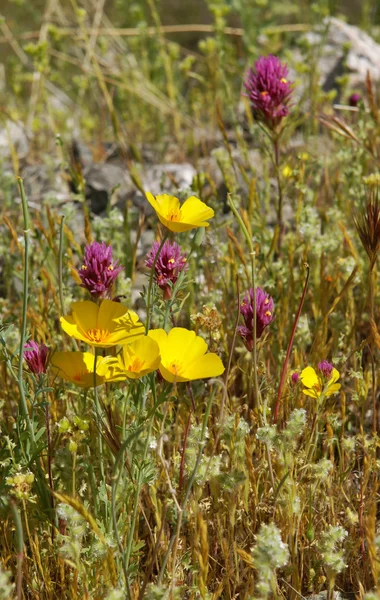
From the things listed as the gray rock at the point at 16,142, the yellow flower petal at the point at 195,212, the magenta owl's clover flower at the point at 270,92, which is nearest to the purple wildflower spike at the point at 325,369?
the yellow flower petal at the point at 195,212

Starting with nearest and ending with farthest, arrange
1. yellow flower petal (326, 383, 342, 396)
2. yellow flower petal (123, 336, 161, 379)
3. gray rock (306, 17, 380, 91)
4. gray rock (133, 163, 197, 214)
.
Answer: yellow flower petal (123, 336, 161, 379) < yellow flower petal (326, 383, 342, 396) < gray rock (133, 163, 197, 214) < gray rock (306, 17, 380, 91)

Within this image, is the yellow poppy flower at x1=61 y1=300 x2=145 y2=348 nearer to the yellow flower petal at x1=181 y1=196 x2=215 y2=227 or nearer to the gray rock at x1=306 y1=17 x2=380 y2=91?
the yellow flower petal at x1=181 y1=196 x2=215 y2=227

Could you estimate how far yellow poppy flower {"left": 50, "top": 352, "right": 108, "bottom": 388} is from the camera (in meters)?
1.34

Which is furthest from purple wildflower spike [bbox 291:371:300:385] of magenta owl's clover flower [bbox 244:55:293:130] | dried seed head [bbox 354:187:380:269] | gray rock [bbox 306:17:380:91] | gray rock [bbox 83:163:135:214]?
gray rock [bbox 306:17:380:91]

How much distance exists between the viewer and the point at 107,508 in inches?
57.3

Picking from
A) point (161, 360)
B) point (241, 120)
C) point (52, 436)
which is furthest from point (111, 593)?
point (241, 120)

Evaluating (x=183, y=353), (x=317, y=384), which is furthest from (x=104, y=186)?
(x=183, y=353)

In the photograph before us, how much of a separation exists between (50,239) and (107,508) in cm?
98

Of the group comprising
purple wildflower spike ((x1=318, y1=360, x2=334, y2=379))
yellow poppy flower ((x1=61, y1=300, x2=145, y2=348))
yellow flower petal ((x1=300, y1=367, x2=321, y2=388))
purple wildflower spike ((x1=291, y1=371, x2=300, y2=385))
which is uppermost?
yellow poppy flower ((x1=61, y1=300, x2=145, y2=348))

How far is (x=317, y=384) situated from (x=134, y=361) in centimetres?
53

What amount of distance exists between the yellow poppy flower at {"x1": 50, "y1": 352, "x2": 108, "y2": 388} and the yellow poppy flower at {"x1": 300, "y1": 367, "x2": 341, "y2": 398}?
1.68 feet

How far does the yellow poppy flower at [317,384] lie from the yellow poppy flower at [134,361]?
1.49ft

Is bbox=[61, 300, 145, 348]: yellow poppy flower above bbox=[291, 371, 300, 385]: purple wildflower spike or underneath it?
above

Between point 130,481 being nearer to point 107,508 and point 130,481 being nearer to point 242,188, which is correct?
point 107,508
